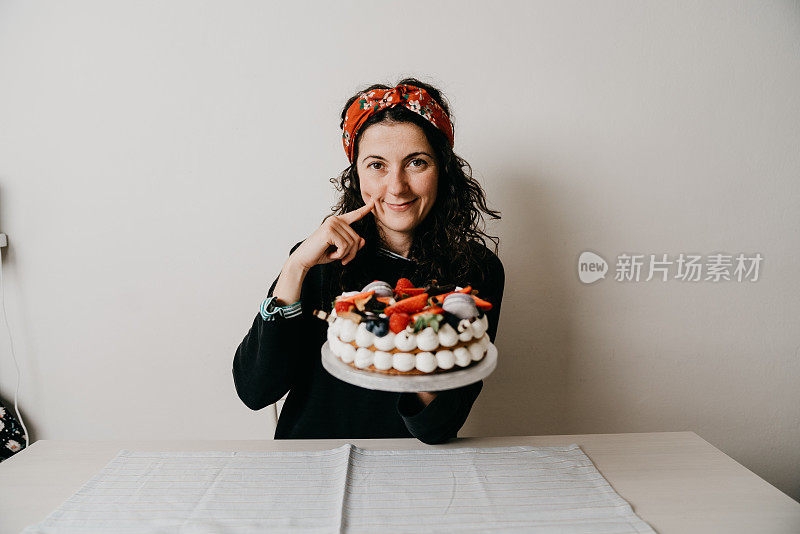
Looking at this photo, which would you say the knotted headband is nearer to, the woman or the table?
the woman

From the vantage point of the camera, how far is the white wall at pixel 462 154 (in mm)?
1549

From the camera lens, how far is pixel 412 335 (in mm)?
896

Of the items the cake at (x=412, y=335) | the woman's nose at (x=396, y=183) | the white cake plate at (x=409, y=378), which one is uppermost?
the woman's nose at (x=396, y=183)

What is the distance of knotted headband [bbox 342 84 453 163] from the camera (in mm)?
1201

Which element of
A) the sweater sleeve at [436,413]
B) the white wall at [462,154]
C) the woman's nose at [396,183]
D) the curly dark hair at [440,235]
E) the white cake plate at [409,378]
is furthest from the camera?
the white wall at [462,154]

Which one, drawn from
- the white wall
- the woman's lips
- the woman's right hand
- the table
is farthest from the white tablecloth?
the white wall

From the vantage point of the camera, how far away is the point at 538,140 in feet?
5.28

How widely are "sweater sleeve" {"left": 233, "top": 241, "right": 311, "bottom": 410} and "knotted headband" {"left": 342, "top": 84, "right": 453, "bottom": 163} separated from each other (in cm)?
54

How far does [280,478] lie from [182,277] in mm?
956

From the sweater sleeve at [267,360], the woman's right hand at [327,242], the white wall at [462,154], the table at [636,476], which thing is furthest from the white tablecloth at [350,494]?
the white wall at [462,154]

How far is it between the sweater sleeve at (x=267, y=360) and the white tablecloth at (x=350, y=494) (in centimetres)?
17

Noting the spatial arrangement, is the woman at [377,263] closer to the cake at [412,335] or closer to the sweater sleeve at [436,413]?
the sweater sleeve at [436,413]

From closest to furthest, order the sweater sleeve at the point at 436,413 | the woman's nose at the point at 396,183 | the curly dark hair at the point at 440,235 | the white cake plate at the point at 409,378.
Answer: the white cake plate at the point at 409,378, the sweater sleeve at the point at 436,413, the woman's nose at the point at 396,183, the curly dark hair at the point at 440,235

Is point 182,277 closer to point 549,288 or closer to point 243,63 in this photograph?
point 243,63
